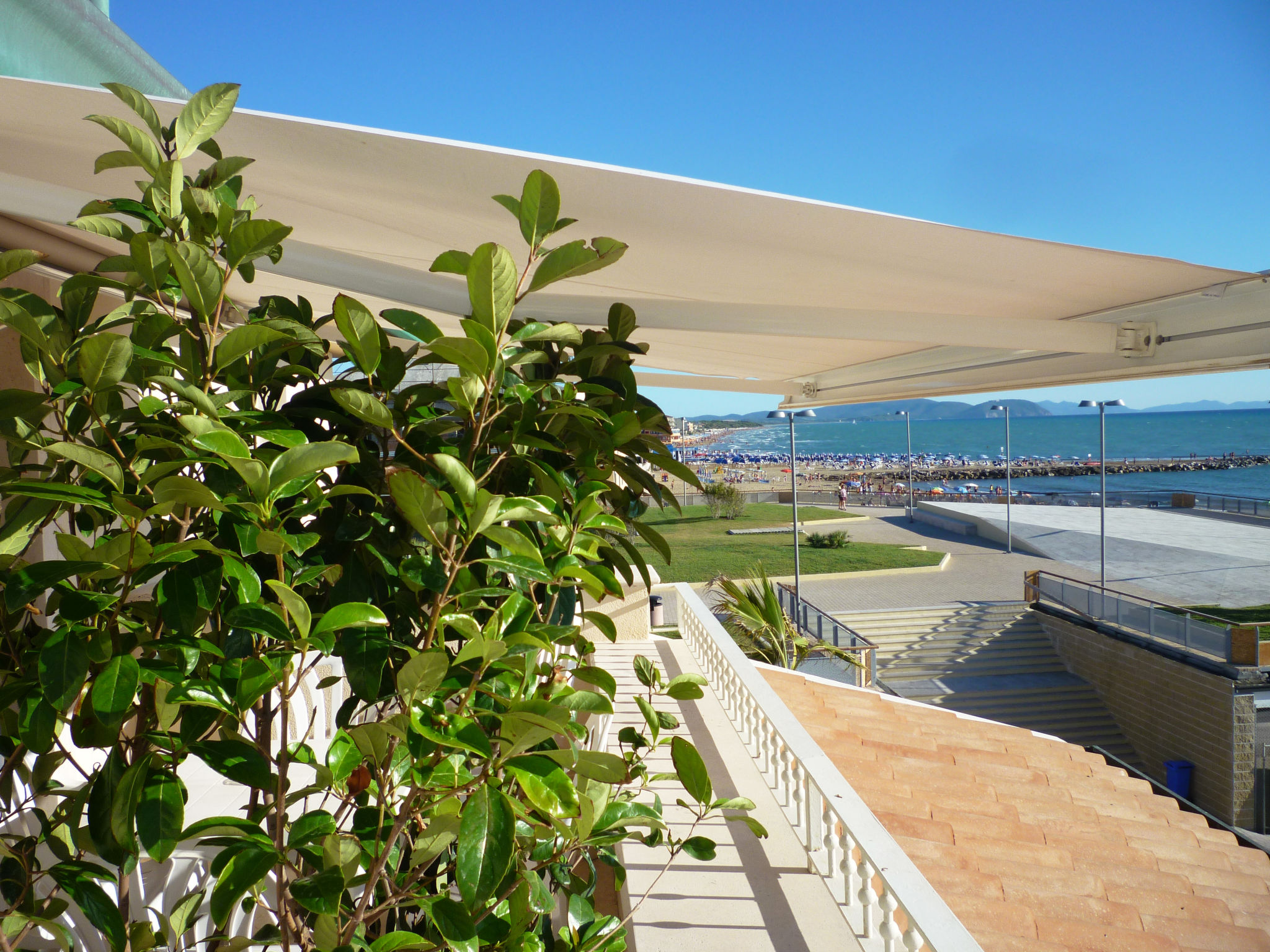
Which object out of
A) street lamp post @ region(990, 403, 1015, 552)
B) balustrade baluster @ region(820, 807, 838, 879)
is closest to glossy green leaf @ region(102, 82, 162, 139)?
balustrade baluster @ region(820, 807, 838, 879)

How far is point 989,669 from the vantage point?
17.8 meters

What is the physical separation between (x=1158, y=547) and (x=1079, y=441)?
326 feet

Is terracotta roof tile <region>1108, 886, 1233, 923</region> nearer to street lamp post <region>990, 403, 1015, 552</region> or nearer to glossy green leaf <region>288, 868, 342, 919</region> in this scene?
glossy green leaf <region>288, 868, 342, 919</region>

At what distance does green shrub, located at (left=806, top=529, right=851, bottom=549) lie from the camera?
33.7 m

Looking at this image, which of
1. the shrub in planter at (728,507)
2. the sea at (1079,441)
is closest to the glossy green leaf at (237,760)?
the shrub in planter at (728,507)

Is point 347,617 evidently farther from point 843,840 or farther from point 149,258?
point 843,840

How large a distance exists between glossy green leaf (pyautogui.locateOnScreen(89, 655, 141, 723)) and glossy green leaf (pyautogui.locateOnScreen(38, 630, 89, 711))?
0.02m

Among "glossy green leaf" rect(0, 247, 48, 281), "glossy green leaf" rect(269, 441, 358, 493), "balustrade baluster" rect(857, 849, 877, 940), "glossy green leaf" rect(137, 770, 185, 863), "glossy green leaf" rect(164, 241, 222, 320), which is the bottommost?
"balustrade baluster" rect(857, 849, 877, 940)

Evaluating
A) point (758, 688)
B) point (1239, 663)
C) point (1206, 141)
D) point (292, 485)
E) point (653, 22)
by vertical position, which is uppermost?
point (1206, 141)

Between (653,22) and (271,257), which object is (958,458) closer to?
(653,22)

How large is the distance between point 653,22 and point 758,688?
36.1 feet

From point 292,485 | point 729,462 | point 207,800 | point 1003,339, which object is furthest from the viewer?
point 729,462

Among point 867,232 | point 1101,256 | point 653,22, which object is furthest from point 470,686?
point 653,22

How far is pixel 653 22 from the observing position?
1157 cm
